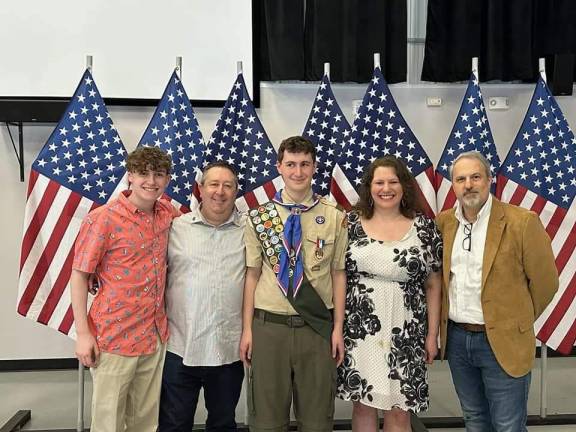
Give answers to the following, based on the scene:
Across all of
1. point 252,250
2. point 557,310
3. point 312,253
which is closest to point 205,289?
point 252,250

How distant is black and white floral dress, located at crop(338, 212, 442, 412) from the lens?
2.18 meters

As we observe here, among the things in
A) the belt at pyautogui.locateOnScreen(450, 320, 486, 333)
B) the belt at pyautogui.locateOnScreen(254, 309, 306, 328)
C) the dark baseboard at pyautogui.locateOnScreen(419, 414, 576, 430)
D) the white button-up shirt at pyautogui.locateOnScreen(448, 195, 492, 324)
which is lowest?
the dark baseboard at pyautogui.locateOnScreen(419, 414, 576, 430)

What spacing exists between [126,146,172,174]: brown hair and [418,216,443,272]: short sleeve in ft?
3.63

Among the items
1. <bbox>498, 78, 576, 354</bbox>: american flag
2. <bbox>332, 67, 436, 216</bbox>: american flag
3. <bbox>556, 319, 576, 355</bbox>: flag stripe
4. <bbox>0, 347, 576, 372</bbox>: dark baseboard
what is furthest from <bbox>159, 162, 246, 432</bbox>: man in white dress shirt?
<bbox>556, 319, 576, 355</bbox>: flag stripe

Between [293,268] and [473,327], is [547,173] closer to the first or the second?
[473,327]

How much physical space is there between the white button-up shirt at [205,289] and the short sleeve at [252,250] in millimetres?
40

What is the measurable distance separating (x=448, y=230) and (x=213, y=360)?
1.14m

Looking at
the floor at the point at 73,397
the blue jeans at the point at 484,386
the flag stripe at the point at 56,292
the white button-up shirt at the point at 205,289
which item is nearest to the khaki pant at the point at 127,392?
the white button-up shirt at the point at 205,289

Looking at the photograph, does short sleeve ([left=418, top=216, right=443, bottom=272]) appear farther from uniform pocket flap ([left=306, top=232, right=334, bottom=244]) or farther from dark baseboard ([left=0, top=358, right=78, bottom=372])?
dark baseboard ([left=0, top=358, right=78, bottom=372])

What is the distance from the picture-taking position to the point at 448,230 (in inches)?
88.2

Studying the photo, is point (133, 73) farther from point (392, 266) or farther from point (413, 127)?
point (392, 266)

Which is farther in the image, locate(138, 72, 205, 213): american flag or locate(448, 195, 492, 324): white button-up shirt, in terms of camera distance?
locate(138, 72, 205, 213): american flag

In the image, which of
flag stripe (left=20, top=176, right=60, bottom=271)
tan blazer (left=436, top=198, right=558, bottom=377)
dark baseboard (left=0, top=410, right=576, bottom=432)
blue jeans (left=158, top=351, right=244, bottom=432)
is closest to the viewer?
tan blazer (left=436, top=198, right=558, bottom=377)

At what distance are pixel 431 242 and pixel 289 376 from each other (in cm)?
82
